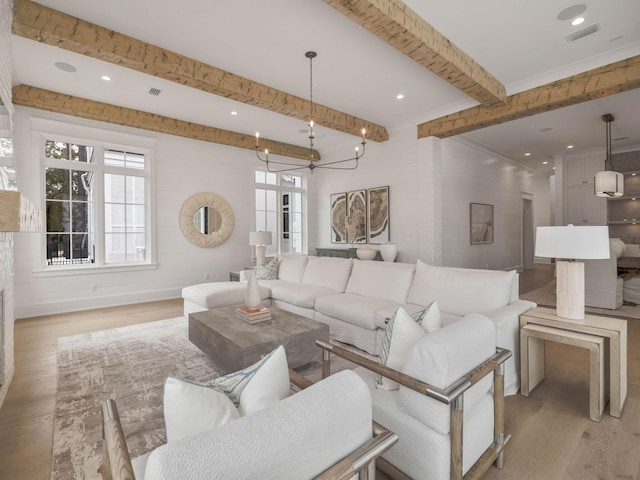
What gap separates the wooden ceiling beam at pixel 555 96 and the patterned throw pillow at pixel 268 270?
347 cm

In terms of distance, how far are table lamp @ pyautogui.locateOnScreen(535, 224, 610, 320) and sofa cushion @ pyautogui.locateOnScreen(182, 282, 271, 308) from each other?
3.07 m

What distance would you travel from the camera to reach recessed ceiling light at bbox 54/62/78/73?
145 inches

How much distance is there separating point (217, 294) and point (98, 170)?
3114mm

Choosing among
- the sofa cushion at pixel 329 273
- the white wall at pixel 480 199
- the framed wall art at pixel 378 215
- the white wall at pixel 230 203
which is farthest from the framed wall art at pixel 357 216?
the sofa cushion at pixel 329 273

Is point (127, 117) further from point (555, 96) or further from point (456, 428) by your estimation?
point (555, 96)

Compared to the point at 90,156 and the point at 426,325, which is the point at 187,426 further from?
the point at 90,156

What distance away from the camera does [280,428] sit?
2.24ft

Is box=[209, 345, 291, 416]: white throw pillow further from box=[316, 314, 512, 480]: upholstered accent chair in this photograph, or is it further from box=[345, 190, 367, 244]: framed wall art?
box=[345, 190, 367, 244]: framed wall art

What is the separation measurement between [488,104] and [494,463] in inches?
172

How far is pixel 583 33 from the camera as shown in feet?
10.5

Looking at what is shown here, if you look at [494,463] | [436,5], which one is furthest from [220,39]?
[494,463]

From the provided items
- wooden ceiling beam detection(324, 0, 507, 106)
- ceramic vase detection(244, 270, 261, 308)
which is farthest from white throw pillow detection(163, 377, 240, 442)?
wooden ceiling beam detection(324, 0, 507, 106)

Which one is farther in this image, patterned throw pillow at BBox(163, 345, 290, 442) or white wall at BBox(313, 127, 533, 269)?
white wall at BBox(313, 127, 533, 269)

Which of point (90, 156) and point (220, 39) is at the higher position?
point (220, 39)
